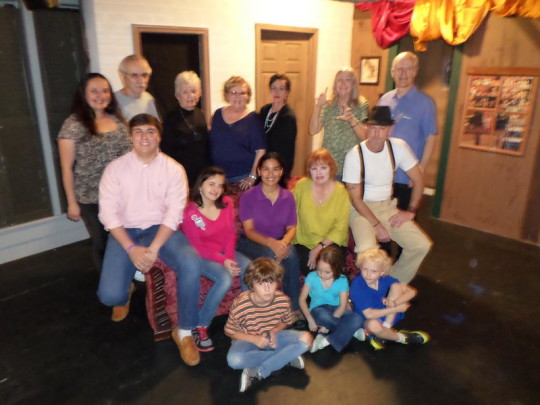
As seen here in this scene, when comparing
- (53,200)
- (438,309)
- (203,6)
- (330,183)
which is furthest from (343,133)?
(53,200)

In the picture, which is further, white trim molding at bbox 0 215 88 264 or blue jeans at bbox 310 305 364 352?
white trim molding at bbox 0 215 88 264

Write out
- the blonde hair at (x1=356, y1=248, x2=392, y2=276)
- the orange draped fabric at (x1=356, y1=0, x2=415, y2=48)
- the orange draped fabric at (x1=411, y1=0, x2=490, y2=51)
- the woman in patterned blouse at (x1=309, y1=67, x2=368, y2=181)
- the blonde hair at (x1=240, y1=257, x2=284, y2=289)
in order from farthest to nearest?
the orange draped fabric at (x1=356, y1=0, x2=415, y2=48) < the orange draped fabric at (x1=411, y1=0, x2=490, y2=51) < the woman in patterned blouse at (x1=309, y1=67, x2=368, y2=181) < the blonde hair at (x1=356, y1=248, x2=392, y2=276) < the blonde hair at (x1=240, y1=257, x2=284, y2=289)

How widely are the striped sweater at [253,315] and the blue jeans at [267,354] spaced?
0.33 feet

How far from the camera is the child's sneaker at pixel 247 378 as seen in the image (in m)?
2.82

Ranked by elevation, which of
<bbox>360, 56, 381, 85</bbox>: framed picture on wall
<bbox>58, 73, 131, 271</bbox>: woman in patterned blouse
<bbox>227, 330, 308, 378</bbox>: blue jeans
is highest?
<bbox>360, 56, 381, 85</bbox>: framed picture on wall

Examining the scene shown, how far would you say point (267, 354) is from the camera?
2889 mm

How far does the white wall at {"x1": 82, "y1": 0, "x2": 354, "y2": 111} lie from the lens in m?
4.54

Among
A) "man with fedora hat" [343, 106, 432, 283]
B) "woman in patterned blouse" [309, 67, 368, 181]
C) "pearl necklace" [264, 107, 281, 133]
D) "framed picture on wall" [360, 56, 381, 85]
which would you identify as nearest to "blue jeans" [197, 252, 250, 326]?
"man with fedora hat" [343, 106, 432, 283]

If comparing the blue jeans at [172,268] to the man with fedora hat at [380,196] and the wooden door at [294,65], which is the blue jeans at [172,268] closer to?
the man with fedora hat at [380,196]

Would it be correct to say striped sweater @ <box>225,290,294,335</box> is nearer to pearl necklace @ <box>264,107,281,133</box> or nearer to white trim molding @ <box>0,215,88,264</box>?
pearl necklace @ <box>264,107,281,133</box>

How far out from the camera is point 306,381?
2.93m

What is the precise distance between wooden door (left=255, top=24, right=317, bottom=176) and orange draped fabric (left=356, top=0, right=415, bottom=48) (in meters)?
0.90

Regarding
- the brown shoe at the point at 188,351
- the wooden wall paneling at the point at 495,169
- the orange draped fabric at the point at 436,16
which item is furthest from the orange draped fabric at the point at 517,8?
the brown shoe at the point at 188,351

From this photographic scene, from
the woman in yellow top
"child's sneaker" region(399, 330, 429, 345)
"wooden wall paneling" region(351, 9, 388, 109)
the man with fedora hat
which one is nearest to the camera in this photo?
"child's sneaker" region(399, 330, 429, 345)
